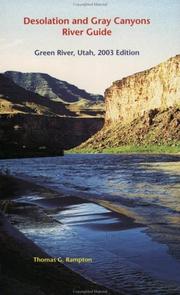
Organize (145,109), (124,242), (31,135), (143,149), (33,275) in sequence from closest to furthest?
(33,275)
(124,242)
(143,149)
(145,109)
(31,135)

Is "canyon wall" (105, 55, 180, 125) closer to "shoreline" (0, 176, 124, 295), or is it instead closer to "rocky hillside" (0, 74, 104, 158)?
"rocky hillside" (0, 74, 104, 158)

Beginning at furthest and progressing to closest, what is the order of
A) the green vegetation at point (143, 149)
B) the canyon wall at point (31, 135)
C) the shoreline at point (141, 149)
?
the green vegetation at point (143, 149) < the canyon wall at point (31, 135) < the shoreline at point (141, 149)

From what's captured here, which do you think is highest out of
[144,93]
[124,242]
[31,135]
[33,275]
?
[144,93]

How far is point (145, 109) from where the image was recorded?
159 meters

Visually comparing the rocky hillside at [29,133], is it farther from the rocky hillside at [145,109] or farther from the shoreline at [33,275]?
the shoreline at [33,275]

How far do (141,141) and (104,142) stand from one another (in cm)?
2481

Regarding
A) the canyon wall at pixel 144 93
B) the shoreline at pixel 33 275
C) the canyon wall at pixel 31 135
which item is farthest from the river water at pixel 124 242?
the canyon wall at pixel 144 93

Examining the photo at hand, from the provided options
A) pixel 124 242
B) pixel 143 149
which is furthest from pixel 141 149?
pixel 124 242

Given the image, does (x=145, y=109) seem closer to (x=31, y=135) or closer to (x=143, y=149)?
(x=143, y=149)

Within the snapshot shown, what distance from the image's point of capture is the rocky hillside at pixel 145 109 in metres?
129

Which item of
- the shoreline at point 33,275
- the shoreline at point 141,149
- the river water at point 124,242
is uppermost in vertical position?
the shoreline at point 33,275

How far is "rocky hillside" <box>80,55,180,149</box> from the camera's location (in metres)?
129

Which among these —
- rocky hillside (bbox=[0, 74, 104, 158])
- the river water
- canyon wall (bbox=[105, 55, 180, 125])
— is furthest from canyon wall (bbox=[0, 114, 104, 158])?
the river water

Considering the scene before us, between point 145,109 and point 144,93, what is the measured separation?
6562 millimetres
